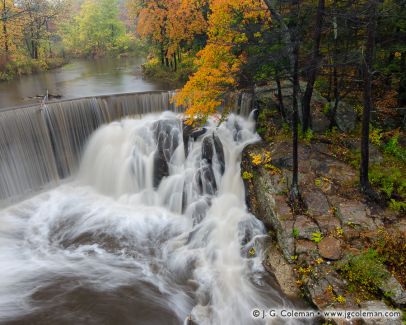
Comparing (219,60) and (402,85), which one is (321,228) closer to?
(219,60)

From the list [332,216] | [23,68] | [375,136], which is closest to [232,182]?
[332,216]

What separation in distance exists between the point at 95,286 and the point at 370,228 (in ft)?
25.6

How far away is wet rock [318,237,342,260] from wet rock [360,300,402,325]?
128 cm

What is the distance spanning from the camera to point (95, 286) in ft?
29.5

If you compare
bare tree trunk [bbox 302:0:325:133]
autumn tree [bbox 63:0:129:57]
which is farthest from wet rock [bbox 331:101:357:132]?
autumn tree [bbox 63:0:129:57]

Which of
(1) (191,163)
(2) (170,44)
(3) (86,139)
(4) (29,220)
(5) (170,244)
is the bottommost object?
(5) (170,244)

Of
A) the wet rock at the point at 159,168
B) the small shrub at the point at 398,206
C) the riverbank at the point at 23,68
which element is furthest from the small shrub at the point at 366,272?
the riverbank at the point at 23,68

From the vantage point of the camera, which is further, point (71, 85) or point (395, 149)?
point (71, 85)

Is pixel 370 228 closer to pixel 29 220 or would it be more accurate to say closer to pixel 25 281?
pixel 25 281

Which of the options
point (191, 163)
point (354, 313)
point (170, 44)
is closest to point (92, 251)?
point (191, 163)

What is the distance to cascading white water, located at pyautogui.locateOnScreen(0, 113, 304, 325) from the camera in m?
8.28

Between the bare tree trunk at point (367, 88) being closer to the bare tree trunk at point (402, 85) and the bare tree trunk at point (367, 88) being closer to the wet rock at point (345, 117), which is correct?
the wet rock at point (345, 117)

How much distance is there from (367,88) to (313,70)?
2.38 m

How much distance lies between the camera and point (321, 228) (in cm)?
885
